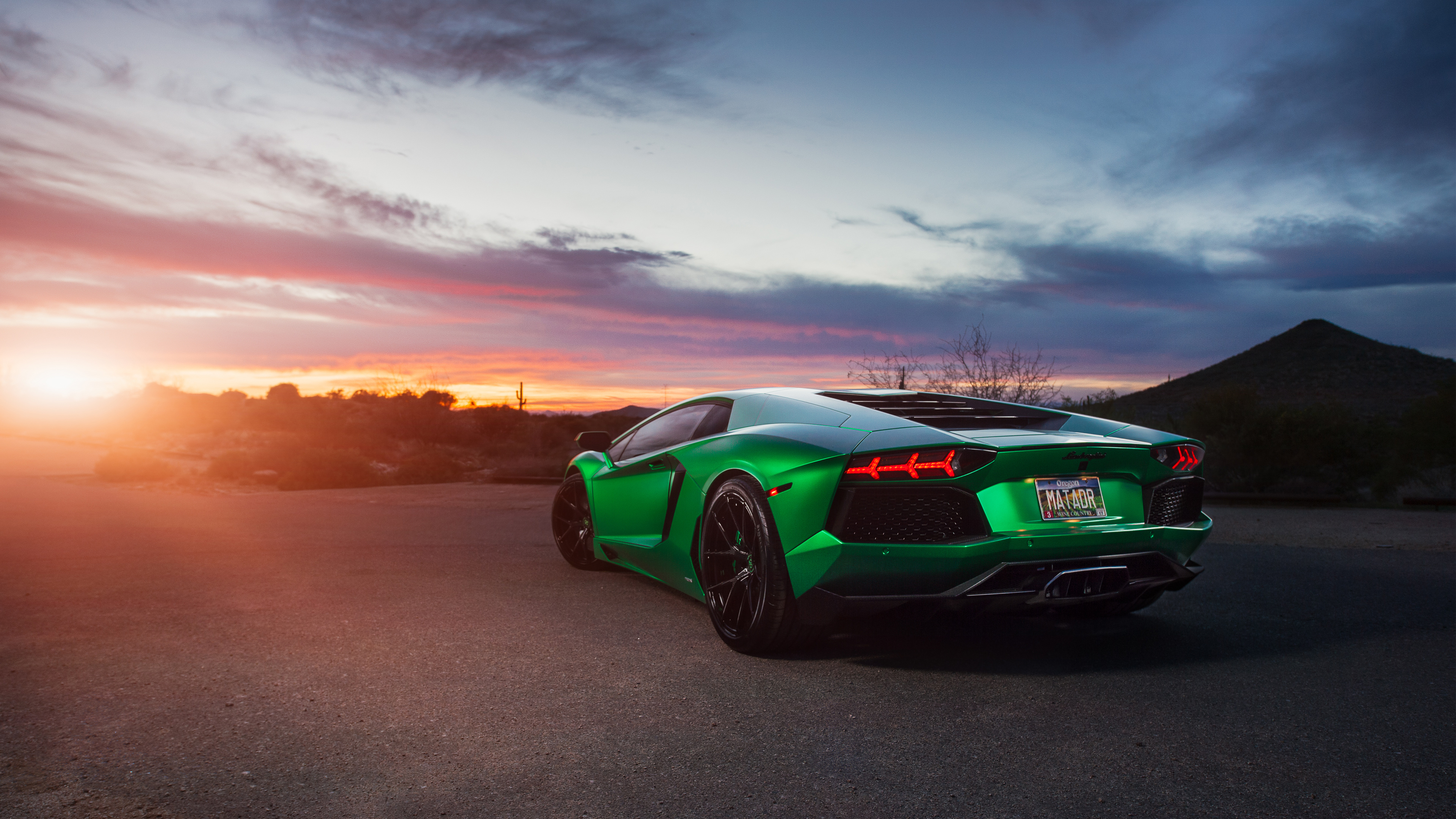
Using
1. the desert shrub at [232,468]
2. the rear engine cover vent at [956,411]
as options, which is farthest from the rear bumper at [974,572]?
the desert shrub at [232,468]

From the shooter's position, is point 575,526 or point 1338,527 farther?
point 1338,527

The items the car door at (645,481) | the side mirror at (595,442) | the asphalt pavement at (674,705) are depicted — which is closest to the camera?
the asphalt pavement at (674,705)

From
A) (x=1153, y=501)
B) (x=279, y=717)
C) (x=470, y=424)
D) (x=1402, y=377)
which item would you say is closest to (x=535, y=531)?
(x=279, y=717)

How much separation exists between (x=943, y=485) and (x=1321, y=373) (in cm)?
5997

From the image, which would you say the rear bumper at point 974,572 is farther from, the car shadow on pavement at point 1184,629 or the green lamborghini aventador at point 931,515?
the car shadow on pavement at point 1184,629

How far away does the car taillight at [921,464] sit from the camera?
3.65 meters

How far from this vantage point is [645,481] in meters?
5.37

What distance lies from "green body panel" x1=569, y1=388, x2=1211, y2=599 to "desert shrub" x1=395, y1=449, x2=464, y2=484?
1324cm

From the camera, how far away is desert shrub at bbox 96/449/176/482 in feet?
54.0

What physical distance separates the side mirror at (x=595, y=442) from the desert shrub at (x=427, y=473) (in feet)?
35.1

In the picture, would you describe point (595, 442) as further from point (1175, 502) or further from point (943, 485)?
point (1175, 502)

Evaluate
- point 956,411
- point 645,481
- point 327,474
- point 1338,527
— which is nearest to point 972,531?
point 956,411

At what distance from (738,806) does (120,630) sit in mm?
3899

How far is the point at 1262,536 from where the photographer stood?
28.1ft
